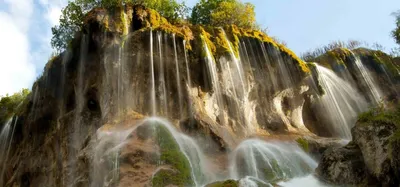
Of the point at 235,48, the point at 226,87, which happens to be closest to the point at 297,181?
the point at 226,87

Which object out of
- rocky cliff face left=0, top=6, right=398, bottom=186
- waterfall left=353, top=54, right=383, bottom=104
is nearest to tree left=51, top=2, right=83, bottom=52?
rocky cliff face left=0, top=6, right=398, bottom=186

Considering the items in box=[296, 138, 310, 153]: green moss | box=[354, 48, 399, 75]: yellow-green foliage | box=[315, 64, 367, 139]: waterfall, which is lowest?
box=[296, 138, 310, 153]: green moss

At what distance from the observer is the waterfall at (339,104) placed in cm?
2264

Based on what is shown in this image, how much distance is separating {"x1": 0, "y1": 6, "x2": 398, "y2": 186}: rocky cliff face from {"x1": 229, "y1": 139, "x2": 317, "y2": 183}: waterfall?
0.70 metres

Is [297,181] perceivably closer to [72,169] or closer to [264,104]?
[264,104]

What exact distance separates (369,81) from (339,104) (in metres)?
3.41

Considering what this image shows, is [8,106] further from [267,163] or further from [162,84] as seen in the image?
[267,163]

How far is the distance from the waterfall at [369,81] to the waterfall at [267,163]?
36.7 feet

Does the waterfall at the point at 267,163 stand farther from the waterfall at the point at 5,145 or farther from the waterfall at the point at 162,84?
the waterfall at the point at 5,145

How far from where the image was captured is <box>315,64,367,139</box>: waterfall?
74.3ft

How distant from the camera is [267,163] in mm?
13617

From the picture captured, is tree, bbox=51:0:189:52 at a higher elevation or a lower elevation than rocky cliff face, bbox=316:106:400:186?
higher

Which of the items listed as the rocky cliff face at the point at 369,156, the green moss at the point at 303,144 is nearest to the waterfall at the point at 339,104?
the green moss at the point at 303,144

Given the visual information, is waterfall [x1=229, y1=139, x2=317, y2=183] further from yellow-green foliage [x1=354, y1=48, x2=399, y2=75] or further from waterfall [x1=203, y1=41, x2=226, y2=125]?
yellow-green foliage [x1=354, y1=48, x2=399, y2=75]
